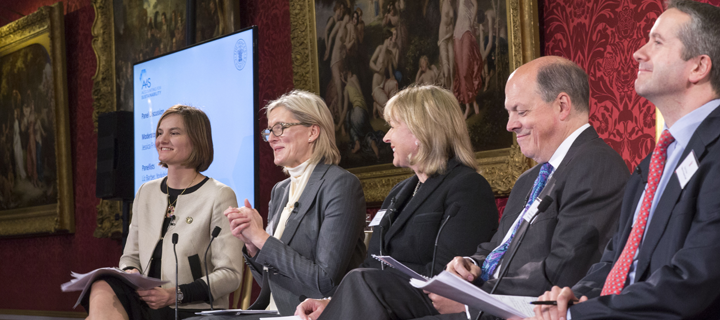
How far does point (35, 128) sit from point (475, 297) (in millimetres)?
7307

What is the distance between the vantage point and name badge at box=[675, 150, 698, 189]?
1529mm

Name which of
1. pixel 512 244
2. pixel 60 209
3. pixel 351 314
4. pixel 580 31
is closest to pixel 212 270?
pixel 351 314

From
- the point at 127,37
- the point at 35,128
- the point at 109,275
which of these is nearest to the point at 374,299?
the point at 109,275

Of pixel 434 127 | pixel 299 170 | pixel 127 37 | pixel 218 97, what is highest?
pixel 127 37

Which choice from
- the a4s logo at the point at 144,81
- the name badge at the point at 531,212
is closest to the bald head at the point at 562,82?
the name badge at the point at 531,212

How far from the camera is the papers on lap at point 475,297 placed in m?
1.55

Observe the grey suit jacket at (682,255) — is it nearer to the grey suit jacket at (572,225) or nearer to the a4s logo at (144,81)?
the grey suit jacket at (572,225)

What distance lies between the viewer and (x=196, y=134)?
359cm

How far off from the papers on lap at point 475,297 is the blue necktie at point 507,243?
Result: 2.01 feet

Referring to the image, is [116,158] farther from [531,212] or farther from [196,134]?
[531,212]

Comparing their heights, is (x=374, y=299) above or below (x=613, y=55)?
below

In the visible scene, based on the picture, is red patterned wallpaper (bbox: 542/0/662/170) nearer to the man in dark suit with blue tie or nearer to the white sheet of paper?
the man in dark suit with blue tie

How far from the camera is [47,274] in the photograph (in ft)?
25.8

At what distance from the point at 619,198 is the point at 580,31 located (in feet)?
6.08
